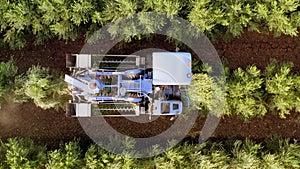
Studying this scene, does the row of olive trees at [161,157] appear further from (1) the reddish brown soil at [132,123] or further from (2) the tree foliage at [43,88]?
(2) the tree foliage at [43,88]

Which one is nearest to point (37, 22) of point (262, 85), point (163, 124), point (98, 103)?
point (98, 103)

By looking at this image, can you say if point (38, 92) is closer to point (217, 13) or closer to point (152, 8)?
point (152, 8)

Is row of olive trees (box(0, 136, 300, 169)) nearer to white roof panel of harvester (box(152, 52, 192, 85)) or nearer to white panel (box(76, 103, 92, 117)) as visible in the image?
white panel (box(76, 103, 92, 117))

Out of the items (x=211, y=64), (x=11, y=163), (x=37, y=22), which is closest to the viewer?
(x=11, y=163)

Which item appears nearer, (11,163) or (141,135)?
(11,163)

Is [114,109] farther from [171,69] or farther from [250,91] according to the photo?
[250,91]

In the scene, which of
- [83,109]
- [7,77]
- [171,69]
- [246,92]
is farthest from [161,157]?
[7,77]

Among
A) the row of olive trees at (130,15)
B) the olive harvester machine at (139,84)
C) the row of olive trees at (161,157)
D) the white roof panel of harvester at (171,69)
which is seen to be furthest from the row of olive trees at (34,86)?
the white roof panel of harvester at (171,69)
